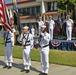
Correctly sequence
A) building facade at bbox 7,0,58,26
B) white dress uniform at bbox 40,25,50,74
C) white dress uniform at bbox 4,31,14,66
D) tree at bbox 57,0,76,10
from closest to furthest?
white dress uniform at bbox 40,25,50,74
white dress uniform at bbox 4,31,14,66
tree at bbox 57,0,76,10
building facade at bbox 7,0,58,26

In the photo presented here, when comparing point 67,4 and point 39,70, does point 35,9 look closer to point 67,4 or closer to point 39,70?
point 67,4

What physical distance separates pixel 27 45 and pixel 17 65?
6.94ft

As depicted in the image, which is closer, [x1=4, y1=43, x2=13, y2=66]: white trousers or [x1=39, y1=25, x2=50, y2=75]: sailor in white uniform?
[x1=39, y1=25, x2=50, y2=75]: sailor in white uniform

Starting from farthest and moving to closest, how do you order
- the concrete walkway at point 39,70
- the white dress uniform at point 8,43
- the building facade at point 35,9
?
the building facade at point 35,9 → the white dress uniform at point 8,43 → the concrete walkway at point 39,70

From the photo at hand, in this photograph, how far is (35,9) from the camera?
156ft

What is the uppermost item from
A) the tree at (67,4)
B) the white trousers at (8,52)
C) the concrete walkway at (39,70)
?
the tree at (67,4)

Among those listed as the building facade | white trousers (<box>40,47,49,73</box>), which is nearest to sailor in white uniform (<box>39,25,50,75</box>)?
white trousers (<box>40,47,49,73</box>)

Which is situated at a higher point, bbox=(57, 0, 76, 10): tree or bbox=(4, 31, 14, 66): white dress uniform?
bbox=(57, 0, 76, 10): tree

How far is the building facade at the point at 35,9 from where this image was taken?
41.8 metres

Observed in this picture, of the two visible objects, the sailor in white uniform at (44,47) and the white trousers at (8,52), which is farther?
the white trousers at (8,52)

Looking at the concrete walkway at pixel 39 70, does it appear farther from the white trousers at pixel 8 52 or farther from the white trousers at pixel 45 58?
the white trousers at pixel 45 58

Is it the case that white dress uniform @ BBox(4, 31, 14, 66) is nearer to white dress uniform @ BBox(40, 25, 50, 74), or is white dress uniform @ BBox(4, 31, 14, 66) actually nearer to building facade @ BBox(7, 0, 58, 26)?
white dress uniform @ BBox(40, 25, 50, 74)

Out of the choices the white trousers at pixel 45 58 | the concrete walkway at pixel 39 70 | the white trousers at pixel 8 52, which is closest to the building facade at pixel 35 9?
the concrete walkway at pixel 39 70

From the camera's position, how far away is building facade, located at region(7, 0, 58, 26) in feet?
137
